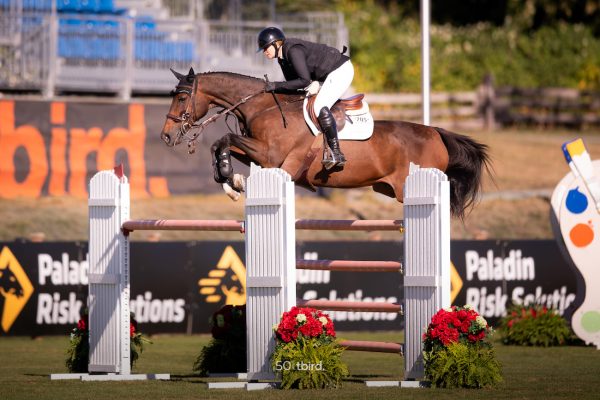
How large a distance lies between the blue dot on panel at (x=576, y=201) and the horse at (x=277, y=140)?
112 inches

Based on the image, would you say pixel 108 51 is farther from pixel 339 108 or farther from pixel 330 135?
pixel 330 135

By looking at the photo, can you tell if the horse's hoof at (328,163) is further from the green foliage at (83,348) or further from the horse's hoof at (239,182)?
the green foliage at (83,348)

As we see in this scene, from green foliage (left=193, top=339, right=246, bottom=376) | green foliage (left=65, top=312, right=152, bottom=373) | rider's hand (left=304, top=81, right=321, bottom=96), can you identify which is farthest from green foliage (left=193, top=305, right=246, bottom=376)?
rider's hand (left=304, top=81, right=321, bottom=96)

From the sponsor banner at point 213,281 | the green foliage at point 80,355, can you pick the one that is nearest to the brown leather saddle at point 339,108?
the green foliage at point 80,355

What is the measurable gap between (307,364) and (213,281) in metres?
6.68

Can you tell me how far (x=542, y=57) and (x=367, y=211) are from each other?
48.2ft

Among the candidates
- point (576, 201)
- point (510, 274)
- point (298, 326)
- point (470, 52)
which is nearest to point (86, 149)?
point (510, 274)

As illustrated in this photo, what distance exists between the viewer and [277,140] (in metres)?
10.2

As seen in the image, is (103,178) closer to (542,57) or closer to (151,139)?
(151,139)

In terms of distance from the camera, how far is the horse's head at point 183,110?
10.2m

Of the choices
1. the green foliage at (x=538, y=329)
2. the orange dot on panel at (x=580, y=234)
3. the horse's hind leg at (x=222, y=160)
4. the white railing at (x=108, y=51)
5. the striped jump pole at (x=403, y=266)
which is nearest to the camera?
the striped jump pole at (x=403, y=266)

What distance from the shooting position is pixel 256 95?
10.4 meters

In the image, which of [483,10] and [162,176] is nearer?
[162,176]

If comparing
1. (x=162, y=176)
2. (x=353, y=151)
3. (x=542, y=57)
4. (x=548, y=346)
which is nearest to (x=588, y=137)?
(x=542, y=57)
